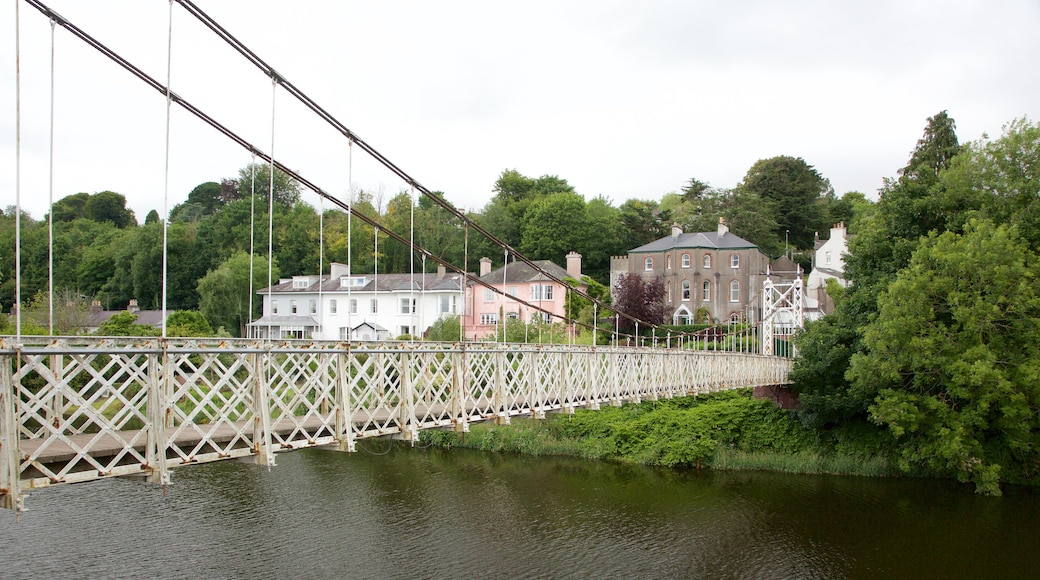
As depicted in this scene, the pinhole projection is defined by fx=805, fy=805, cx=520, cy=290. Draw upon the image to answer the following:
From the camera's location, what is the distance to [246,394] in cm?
877

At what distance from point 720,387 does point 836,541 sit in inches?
220

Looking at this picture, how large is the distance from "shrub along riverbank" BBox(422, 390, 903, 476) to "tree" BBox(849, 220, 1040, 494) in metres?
3.56

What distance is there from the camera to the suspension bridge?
23.6 feet

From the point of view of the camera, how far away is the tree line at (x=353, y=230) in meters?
41.1

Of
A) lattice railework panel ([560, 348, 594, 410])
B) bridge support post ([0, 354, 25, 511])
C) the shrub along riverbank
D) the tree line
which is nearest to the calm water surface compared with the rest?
the shrub along riverbank

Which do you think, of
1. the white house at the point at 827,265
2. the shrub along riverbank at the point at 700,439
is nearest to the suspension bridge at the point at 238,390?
the shrub along riverbank at the point at 700,439

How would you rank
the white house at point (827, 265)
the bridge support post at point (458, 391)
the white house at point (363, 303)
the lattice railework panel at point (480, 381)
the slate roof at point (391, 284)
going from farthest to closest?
the white house at point (827, 265), the slate roof at point (391, 284), the white house at point (363, 303), the lattice railework panel at point (480, 381), the bridge support post at point (458, 391)

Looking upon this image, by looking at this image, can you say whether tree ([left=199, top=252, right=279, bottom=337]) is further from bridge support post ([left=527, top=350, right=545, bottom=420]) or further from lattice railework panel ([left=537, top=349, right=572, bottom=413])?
bridge support post ([left=527, top=350, right=545, bottom=420])

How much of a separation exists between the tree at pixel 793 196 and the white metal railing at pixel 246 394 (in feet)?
161

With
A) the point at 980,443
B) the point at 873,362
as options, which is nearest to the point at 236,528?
the point at 873,362

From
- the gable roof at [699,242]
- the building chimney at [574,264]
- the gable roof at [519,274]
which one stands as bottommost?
the gable roof at [519,274]

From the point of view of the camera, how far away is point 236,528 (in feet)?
61.1

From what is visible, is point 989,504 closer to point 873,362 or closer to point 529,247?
point 873,362

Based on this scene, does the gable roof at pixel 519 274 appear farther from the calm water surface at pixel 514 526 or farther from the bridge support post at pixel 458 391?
the bridge support post at pixel 458 391
